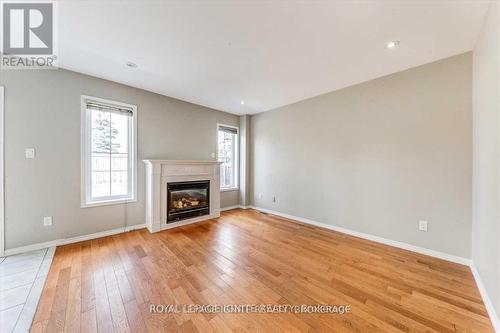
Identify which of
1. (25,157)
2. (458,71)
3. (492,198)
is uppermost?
(458,71)

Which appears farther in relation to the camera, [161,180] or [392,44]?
[161,180]

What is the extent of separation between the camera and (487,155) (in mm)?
1684

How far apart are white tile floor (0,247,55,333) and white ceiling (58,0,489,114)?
2.55m

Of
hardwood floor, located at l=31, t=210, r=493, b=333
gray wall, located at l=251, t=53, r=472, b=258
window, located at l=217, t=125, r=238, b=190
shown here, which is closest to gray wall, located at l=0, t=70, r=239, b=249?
hardwood floor, located at l=31, t=210, r=493, b=333

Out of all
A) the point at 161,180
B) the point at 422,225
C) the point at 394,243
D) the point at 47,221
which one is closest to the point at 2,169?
the point at 47,221

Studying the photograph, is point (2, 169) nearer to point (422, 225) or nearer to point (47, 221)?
point (47, 221)

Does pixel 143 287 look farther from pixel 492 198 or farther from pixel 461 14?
pixel 461 14

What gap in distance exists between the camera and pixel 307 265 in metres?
2.23

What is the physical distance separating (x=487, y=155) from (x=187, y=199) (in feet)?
13.7

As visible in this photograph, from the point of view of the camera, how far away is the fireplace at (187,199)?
357cm

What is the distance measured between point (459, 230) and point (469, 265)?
1.30ft

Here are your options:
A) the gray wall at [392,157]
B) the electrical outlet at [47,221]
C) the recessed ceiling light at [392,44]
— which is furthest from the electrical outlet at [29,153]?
the recessed ceiling light at [392,44]

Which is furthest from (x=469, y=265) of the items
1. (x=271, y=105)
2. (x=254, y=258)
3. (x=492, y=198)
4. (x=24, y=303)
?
(x=24, y=303)

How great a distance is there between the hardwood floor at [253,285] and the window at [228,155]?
2184mm
